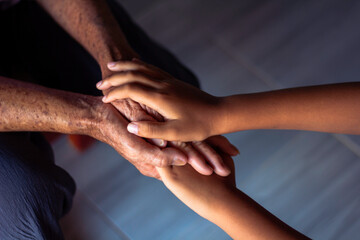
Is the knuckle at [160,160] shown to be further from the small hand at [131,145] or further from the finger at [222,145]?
the finger at [222,145]

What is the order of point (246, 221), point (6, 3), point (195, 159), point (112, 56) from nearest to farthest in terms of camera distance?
point (246, 221) < point (195, 159) < point (112, 56) < point (6, 3)

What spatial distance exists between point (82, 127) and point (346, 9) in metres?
1.36

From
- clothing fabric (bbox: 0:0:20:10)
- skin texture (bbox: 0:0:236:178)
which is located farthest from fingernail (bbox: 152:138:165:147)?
clothing fabric (bbox: 0:0:20:10)

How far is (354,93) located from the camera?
3.21ft

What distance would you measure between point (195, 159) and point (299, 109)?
29cm

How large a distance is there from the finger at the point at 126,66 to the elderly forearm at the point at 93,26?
0.09m

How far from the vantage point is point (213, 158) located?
105 cm

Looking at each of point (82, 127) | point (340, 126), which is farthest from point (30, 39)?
point (340, 126)

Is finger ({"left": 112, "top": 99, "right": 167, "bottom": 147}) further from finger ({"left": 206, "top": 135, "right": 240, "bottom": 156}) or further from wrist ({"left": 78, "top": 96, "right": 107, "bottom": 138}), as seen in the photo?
finger ({"left": 206, "top": 135, "right": 240, "bottom": 156})

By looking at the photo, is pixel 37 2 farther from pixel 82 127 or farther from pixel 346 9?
pixel 346 9

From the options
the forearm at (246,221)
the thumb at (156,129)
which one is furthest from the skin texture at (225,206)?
the thumb at (156,129)

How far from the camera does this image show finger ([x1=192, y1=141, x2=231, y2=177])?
1.05m

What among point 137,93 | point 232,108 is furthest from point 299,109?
point 137,93

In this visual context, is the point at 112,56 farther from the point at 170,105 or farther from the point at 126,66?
the point at 170,105
